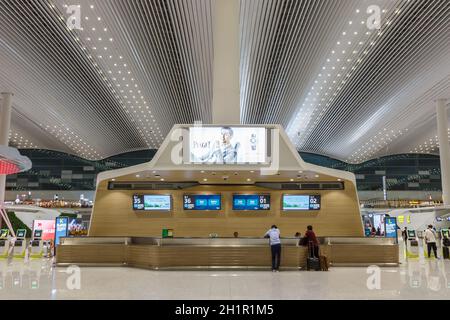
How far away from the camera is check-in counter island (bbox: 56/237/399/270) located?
36.5 ft

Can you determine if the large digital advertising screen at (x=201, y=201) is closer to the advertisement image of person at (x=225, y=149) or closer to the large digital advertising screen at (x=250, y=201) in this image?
the large digital advertising screen at (x=250, y=201)

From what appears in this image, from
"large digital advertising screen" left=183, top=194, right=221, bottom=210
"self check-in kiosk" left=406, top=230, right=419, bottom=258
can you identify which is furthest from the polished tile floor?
"self check-in kiosk" left=406, top=230, right=419, bottom=258

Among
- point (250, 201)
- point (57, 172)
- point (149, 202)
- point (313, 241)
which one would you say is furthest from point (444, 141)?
point (57, 172)

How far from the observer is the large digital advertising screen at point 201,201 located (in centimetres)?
1479

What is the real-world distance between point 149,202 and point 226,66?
5695 mm

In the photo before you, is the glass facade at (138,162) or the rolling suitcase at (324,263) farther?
the glass facade at (138,162)

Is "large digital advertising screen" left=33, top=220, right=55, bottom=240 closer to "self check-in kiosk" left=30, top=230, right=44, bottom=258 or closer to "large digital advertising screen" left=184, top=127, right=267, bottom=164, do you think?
"self check-in kiosk" left=30, top=230, right=44, bottom=258

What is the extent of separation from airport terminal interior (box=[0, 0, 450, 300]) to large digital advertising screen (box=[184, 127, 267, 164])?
0.04 m

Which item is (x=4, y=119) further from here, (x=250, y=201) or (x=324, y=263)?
(x=324, y=263)

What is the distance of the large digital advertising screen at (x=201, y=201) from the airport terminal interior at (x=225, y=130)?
51 millimetres

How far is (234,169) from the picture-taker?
1147 cm

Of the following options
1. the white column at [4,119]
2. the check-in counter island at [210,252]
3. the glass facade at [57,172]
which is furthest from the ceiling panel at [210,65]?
the check-in counter island at [210,252]

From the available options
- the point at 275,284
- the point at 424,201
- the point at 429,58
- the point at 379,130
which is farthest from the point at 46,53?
the point at 424,201

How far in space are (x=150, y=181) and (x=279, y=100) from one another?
16.8 meters
